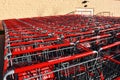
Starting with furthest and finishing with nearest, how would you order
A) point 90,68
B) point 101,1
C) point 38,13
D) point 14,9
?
1. point 101,1
2. point 38,13
3. point 14,9
4. point 90,68

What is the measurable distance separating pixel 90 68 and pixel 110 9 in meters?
15.3

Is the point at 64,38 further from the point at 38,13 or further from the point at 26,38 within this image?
the point at 38,13

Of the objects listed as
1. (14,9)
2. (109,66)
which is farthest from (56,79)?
(14,9)

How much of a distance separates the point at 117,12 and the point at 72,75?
52.8 ft

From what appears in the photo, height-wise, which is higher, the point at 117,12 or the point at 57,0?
the point at 57,0

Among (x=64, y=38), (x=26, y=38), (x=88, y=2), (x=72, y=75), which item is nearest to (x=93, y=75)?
(x=72, y=75)

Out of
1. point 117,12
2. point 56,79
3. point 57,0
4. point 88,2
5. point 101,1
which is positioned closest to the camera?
point 56,79

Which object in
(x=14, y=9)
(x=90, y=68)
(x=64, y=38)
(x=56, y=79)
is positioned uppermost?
(x=14, y=9)

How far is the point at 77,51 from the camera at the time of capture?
3129 millimetres

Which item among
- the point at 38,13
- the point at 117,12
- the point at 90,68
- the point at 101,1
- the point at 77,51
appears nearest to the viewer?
the point at 90,68

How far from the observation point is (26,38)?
12.3 ft

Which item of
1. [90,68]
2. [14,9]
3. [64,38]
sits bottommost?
[90,68]

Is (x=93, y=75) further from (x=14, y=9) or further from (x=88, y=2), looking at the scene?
(x=88, y=2)

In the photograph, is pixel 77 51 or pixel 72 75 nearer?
pixel 72 75
